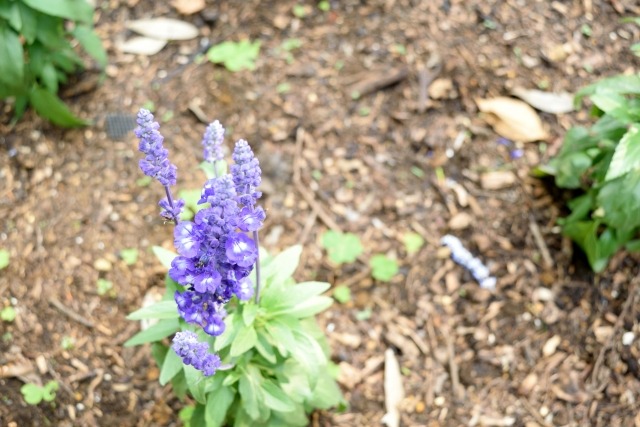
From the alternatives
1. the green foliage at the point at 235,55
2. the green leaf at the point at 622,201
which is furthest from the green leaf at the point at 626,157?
the green foliage at the point at 235,55

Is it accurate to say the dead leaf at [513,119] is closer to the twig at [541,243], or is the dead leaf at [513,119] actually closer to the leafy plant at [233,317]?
the twig at [541,243]

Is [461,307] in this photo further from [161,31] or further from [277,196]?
[161,31]

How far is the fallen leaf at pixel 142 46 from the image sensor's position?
540cm

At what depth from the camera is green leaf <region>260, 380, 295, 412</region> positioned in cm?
327

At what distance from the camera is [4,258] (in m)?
4.48

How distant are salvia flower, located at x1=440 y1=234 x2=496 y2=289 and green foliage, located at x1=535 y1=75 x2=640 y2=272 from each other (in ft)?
1.88

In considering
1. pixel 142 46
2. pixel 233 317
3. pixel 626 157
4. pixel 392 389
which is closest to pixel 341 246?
pixel 392 389

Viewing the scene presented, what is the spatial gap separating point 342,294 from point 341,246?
33 centimetres

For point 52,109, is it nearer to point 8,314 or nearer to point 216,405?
point 8,314

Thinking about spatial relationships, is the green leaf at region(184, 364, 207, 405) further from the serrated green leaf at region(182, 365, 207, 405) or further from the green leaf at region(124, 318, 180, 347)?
the green leaf at region(124, 318, 180, 347)

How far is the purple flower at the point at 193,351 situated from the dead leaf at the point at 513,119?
3.09 metres

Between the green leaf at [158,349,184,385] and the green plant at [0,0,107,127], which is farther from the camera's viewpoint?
the green plant at [0,0,107,127]

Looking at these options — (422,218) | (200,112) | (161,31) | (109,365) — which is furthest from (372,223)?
(161,31)

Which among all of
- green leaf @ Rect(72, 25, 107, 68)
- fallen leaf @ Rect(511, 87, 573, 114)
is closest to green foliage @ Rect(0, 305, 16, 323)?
A: green leaf @ Rect(72, 25, 107, 68)
